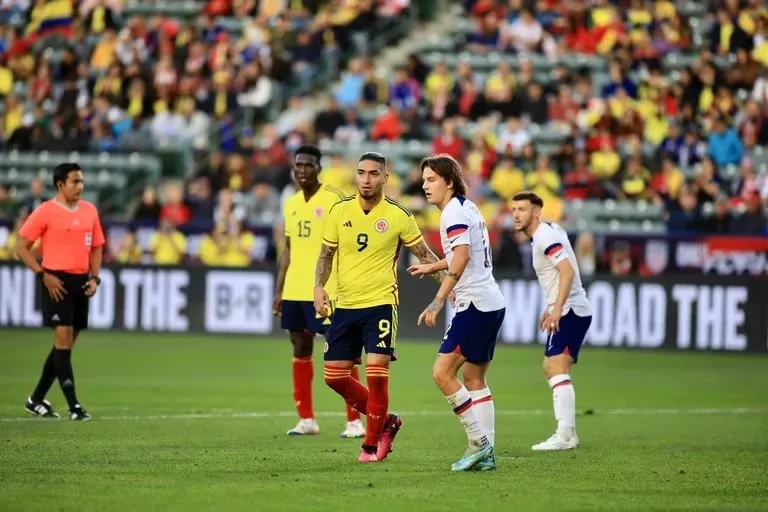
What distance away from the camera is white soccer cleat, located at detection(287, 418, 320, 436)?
13.3 m

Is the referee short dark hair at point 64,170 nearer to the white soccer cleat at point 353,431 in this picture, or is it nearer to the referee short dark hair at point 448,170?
the white soccer cleat at point 353,431

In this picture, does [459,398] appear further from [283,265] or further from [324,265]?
[283,265]

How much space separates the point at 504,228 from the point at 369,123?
5.97 metres

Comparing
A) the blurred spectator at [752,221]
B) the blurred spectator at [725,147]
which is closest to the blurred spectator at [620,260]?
the blurred spectator at [752,221]

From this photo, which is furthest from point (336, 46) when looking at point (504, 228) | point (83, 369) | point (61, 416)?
point (61, 416)

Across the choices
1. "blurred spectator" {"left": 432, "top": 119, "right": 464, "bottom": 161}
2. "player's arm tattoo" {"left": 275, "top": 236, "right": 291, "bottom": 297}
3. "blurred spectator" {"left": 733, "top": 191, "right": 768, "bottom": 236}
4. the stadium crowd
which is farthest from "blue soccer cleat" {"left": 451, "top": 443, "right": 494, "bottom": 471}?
"blurred spectator" {"left": 432, "top": 119, "right": 464, "bottom": 161}

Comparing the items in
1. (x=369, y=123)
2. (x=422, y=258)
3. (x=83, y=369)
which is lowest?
(x=83, y=369)

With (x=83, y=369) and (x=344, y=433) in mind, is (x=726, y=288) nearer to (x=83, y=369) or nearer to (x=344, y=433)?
(x=83, y=369)

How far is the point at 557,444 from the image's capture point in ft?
40.9

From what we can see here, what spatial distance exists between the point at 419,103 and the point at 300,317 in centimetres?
1769

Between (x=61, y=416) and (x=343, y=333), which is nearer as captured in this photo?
(x=343, y=333)

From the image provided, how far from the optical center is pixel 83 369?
20.0 metres

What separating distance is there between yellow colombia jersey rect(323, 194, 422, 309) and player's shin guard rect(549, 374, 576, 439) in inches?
86.2

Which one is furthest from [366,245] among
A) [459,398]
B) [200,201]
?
[200,201]
